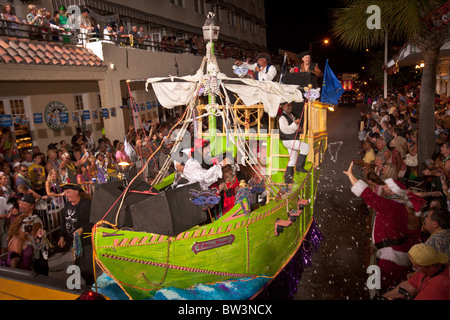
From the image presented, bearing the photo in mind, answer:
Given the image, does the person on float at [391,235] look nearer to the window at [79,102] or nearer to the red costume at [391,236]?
the red costume at [391,236]

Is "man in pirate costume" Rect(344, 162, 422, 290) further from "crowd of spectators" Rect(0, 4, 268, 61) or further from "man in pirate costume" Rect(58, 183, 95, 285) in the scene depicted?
"crowd of spectators" Rect(0, 4, 268, 61)

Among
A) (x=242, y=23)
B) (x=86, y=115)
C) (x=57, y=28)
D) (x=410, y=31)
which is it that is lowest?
(x=86, y=115)

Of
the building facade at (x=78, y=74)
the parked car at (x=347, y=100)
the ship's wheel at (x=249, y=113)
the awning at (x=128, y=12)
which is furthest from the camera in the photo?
the parked car at (x=347, y=100)

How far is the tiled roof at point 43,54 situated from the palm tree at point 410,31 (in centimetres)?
901

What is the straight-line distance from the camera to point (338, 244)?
7.84m

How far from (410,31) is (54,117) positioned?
1254cm

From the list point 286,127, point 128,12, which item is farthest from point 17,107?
point 286,127

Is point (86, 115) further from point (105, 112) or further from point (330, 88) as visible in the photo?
point (330, 88)

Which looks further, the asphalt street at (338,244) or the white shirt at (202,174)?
the asphalt street at (338,244)

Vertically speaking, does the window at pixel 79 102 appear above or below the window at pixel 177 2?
below

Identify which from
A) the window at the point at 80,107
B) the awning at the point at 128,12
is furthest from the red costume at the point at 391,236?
the awning at the point at 128,12

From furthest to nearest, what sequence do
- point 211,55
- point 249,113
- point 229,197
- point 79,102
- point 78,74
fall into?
point 79,102 < point 78,74 < point 249,113 < point 229,197 < point 211,55

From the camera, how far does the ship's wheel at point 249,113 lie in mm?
7906

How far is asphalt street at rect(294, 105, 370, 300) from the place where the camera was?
19.9 feet
